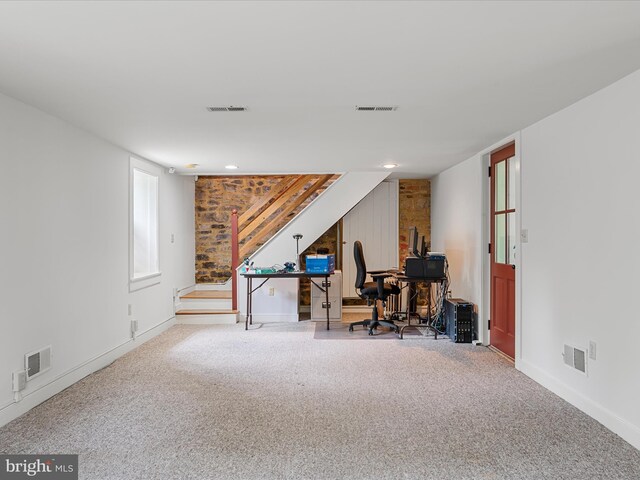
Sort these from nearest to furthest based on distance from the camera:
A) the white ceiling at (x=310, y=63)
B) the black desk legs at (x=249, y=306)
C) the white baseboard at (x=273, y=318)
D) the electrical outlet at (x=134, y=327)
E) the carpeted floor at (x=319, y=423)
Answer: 1. the white ceiling at (x=310, y=63)
2. the carpeted floor at (x=319, y=423)
3. the electrical outlet at (x=134, y=327)
4. the black desk legs at (x=249, y=306)
5. the white baseboard at (x=273, y=318)

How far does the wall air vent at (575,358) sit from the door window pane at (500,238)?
1481 millimetres

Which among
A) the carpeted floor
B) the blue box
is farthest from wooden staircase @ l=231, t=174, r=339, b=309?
the carpeted floor

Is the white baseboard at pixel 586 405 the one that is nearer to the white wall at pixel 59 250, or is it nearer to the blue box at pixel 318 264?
the blue box at pixel 318 264

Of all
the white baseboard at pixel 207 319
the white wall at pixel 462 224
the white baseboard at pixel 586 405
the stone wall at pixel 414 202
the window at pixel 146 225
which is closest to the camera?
the white baseboard at pixel 586 405

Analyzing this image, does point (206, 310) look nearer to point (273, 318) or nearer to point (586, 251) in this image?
point (273, 318)

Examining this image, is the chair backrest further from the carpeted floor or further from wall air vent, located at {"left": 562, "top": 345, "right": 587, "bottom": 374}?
wall air vent, located at {"left": 562, "top": 345, "right": 587, "bottom": 374}

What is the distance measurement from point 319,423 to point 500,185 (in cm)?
332

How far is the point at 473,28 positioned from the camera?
6.51 ft

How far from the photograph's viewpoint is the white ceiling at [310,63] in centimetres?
186

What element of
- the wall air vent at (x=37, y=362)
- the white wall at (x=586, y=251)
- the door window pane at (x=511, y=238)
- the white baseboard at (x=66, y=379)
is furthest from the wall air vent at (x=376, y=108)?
the white baseboard at (x=66, y=379)

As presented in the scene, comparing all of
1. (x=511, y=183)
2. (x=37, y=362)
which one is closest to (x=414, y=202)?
(x=511, y=183)

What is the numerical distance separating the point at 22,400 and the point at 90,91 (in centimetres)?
227

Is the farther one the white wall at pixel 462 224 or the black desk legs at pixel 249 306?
the black desk legs at pixel 249 306

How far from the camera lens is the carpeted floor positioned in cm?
238
